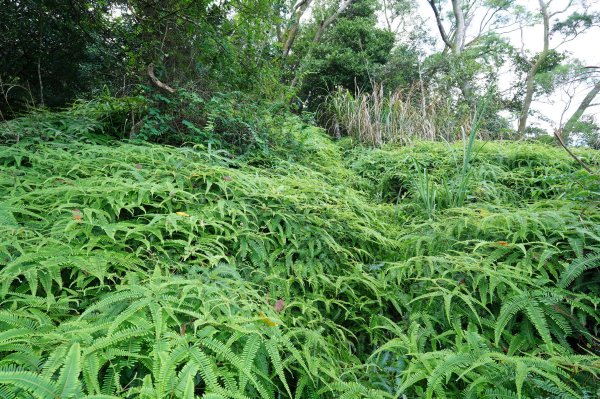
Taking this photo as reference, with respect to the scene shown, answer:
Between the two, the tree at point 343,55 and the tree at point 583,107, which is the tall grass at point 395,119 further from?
the tree at point 583,107

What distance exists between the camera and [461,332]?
4.64 ft

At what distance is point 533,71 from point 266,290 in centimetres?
1422

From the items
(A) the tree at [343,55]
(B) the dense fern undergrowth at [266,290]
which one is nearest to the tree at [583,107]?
(A) the tree at [343,55]

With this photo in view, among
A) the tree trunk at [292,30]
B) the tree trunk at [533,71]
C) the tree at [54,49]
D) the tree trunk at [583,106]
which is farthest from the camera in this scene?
the tree trunk at [583,106]

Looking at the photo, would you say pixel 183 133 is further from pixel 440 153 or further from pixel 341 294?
pixel 440 153

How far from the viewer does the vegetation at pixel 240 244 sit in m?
1.10

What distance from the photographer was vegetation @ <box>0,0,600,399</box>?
1101 millimetres

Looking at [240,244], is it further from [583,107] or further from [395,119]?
[583,107]

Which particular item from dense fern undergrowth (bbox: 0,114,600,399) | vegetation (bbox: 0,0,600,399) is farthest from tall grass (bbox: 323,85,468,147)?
dense fern undergrowth (bbox: 0,114,600,399)

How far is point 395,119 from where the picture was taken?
547 cm

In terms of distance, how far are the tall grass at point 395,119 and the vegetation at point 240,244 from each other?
3.38ft

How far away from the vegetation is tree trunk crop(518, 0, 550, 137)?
8622 mm

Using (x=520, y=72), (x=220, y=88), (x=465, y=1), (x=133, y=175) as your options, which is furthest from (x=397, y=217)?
(x=465, y=1)

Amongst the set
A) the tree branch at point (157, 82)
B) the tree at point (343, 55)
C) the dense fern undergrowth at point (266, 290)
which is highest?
the tree at point (343, 55)
